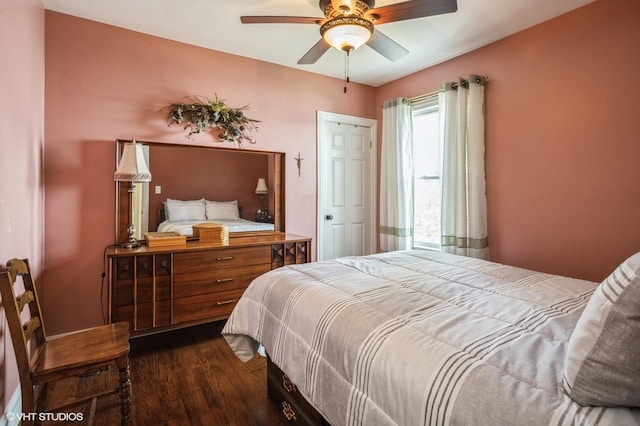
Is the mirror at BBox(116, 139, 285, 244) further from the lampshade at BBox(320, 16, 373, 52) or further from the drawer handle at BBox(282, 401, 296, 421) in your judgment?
the drawer handle at BBox(282, 401, 296, 421)

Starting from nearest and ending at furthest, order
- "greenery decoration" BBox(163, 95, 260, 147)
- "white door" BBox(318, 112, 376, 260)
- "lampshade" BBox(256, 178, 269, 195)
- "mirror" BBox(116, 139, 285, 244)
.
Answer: "mirror" BBox(116, 139, 285, 244) → "greenery decoration" BBox(163, 95, 260, 147) → "lampshade" BBox(256, 178, 269, 195) → "white door" BBox(318, 112, 376, 260)

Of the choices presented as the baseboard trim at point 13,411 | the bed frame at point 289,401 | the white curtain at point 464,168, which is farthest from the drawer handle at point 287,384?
the white curtain at point 464,168

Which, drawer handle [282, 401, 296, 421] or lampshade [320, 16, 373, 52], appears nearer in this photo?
drawer handle [282, 401, 296, 421]

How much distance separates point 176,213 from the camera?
3.03 meters

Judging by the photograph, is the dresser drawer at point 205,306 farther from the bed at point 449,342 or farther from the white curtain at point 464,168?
the white curtain at point 464,168

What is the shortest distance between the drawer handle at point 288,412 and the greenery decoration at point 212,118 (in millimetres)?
2388

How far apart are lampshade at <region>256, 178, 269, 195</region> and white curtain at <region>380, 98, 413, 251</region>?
56.1 inches

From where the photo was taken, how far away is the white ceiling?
2.44m

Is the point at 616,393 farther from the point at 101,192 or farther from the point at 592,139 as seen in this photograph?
the point at 101,192

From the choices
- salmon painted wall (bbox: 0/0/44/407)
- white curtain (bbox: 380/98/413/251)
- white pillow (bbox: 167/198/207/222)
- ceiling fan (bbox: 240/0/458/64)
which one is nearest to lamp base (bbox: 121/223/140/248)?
white pillow (bbox: 167/198/207/222)

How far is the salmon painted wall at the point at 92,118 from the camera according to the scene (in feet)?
8.40

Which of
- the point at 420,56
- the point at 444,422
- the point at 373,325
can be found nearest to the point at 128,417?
the point at 373,325

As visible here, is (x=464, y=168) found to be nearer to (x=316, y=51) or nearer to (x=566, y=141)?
(x=566, y=141)

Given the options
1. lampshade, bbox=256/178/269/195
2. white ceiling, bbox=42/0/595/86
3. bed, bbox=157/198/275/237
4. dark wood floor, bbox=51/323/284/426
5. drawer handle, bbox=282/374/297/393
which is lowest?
dark wood floor, bbox=51/323/284/426
